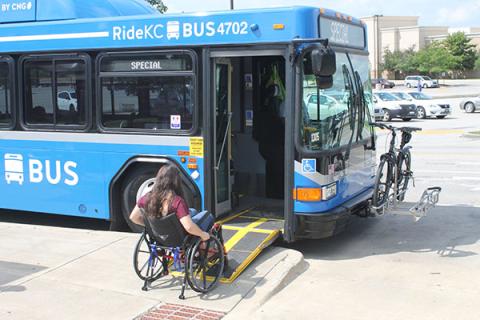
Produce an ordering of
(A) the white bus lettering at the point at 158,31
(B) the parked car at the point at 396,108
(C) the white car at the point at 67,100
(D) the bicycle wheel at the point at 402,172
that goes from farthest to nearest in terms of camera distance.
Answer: (B) the parked car at the point at 396,108 → (C) the white car at the point at 67,100 → (D) the bicycle wheel at the point at 402,172 → (A) the white bus lettering at the point at 158,31

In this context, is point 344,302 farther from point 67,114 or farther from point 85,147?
point 67,114

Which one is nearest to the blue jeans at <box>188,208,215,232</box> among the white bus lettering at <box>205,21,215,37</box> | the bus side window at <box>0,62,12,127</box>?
the white bus lettering at <box>205,21,215,37</box>

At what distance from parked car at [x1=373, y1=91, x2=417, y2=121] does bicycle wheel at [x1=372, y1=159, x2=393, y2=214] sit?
909 inches

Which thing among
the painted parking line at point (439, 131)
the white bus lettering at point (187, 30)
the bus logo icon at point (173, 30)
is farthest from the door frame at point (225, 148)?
the painted parking line at point (439, 131)

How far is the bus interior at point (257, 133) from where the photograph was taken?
8.21 m

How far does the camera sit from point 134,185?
752cm

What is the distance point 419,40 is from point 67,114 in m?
115

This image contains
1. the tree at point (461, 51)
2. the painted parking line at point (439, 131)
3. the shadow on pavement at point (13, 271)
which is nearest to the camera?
the shadow on pavement at point (13, 271)

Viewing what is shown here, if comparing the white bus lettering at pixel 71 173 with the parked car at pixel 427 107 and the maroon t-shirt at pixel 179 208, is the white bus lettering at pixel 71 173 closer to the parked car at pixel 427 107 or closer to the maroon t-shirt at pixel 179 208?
the maroon t-shirt at pixel 179 208

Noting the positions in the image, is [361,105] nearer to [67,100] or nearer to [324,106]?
[324,106]

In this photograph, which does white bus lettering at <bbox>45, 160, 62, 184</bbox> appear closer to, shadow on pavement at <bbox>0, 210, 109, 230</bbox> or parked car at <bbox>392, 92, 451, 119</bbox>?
shadow on pavement at <bbox>0, 210, 109, 230</bbox>

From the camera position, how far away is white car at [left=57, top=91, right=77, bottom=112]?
7883 millimetres

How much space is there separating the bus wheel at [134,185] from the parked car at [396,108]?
953 inches

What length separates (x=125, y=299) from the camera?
17.9ft
